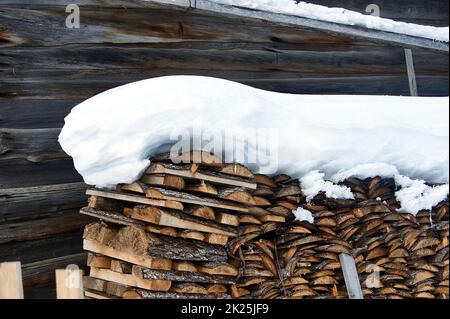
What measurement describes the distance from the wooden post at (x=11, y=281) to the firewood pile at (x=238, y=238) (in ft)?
1.94

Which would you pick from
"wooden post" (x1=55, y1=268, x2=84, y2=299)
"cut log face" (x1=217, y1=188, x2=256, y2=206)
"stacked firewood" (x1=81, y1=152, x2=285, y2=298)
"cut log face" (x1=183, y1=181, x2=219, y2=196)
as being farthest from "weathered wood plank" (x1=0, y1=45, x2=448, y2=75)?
"wooden post" (x1=55, y1=268, x2=84, y2=299)

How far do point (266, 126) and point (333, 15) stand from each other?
5.41 ft

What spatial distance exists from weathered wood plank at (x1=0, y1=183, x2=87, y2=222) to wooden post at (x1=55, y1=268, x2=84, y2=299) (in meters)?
1.56

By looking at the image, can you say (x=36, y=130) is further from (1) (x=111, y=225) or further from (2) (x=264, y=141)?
(2) (x=264, y=141)

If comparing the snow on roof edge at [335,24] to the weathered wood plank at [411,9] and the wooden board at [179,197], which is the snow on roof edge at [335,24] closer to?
the weathered wood plank at [411,9]

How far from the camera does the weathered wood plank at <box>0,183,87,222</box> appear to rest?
17.1ft

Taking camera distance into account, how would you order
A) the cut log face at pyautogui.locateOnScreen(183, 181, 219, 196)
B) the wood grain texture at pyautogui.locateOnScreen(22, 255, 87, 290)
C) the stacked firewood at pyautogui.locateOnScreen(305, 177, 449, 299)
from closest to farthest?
the cut log face at pyautogui.locateOnScreen(183, 181, 219, 196), the stacked firewood at pyautogui.locateOnScreen(305, 177, 449, 299), the wood grain texture at pyautogui.locateOnScreen(22, 255, 87, 290)

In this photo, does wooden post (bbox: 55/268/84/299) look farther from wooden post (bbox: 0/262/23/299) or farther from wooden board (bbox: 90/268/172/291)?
wooden board (bbox: 90/268/172/291)

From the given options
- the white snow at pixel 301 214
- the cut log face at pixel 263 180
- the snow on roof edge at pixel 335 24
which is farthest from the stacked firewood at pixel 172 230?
the snow on roof edge at pixel 335 24

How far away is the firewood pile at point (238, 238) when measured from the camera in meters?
4.25

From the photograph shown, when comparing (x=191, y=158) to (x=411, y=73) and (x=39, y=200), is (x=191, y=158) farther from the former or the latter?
(x=411, y=73)

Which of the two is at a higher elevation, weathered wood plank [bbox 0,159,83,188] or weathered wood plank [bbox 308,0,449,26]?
weathered wood plank [bbox 308,0,449,26]

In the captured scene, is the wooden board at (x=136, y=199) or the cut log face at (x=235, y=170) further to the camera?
the cut log face at (x=235, y=170)
